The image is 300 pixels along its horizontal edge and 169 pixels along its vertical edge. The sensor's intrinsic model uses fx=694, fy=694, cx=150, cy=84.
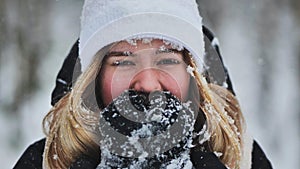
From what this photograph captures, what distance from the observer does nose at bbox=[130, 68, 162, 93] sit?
1004mm

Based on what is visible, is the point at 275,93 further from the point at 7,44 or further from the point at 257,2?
the point at 7,44

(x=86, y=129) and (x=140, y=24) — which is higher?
(x=140, y=24)

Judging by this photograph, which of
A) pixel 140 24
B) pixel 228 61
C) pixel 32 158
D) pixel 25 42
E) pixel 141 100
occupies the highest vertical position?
pixel 228 61

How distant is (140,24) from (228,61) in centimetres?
188

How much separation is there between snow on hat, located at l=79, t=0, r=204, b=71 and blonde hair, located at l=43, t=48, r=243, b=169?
0.03 meters

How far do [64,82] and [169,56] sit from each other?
0.36 meters

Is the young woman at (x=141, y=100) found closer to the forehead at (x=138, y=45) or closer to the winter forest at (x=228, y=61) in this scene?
the forehead at (x=138, y=45)

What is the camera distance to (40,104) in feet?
8.34

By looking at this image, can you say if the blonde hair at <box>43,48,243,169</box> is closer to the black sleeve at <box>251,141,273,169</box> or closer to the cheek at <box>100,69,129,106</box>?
the cheek at <box>100,69,129,106</box>

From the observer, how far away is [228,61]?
2857 mm

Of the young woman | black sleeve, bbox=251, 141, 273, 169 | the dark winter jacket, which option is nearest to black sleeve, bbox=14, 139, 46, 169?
the dark winter jacket

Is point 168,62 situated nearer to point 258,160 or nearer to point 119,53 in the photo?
point 119,53

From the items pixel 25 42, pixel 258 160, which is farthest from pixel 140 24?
pixel 25 42

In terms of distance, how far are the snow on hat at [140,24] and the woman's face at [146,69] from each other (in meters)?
0.02
